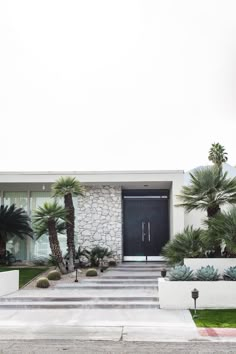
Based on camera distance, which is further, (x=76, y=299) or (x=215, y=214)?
(x=215, y=214)

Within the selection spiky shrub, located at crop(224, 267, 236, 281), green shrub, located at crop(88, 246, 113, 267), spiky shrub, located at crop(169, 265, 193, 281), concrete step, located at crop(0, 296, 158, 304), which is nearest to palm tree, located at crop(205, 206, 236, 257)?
spiky shrub, located at crop(224, 267, 236, 281)

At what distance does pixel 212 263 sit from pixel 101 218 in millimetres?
6961

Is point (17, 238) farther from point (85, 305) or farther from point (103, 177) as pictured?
point (85, 305)

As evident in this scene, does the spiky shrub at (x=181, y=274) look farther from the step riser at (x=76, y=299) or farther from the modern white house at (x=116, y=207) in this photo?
the modern white house at (x=116, y=207)

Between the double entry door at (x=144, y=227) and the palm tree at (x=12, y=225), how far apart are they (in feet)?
15.2

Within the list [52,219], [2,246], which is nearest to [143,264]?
[52,219]

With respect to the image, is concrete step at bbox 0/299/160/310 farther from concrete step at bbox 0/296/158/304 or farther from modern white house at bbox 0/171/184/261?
modern white house at bbox 0/171/184/261

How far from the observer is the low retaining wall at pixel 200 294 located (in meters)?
11.6

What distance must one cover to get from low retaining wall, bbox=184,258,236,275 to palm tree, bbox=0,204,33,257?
A: 27.7 ft

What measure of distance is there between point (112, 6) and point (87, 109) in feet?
16.2

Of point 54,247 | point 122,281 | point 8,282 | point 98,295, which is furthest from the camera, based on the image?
point 54,247

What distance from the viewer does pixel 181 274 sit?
12.0 m

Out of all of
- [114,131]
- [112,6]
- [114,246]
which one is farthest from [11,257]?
[112,6]

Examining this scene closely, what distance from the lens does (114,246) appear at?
18.8m
